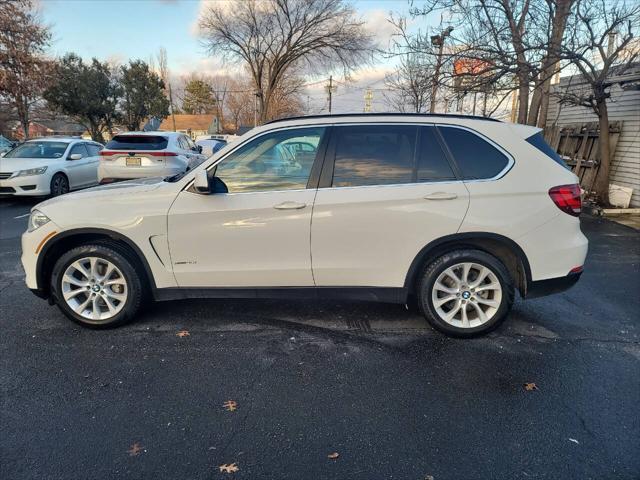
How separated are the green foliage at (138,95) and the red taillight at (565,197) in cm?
4064

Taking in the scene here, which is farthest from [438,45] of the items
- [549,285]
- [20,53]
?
[20,53]

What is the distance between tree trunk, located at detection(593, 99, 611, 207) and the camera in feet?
32.9

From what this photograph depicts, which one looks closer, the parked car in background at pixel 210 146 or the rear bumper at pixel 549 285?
the rear bumper at pixel 549 285

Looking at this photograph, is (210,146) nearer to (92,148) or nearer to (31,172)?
(92,148)

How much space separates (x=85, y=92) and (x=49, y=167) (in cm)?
2772

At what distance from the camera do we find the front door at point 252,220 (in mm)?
3500

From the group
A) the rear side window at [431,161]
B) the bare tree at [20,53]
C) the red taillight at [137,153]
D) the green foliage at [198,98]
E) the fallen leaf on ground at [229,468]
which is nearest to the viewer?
the fallen leaf on ground at [229,468]

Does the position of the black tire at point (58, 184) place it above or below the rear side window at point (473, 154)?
below

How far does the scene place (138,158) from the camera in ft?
30.9

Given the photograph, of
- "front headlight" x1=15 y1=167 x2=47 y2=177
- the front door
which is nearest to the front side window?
the front door

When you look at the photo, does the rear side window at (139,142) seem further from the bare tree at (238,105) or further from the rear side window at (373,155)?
the bare tree at (238,105)

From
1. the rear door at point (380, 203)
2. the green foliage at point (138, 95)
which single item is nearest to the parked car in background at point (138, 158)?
the rear door at point (380, 203)

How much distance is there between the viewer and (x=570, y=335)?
3820mm

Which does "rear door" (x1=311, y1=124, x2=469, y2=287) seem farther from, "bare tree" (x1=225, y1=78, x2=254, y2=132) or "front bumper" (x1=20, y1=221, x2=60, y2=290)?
"bare tree" (x1=225, y1=78, x2=254, y2=132)
